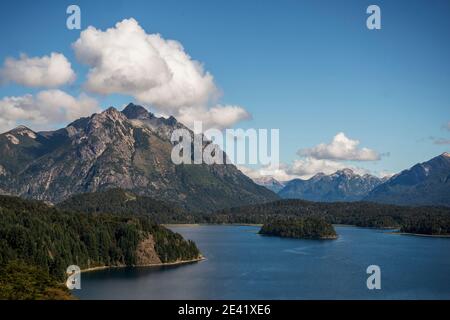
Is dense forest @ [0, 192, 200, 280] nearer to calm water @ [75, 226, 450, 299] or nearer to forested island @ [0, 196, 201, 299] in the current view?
forested island @ [0, 196, 201, 299]

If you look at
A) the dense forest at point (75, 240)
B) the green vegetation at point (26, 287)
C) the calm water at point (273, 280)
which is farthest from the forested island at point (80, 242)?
the green vegetation at point (26, 287)

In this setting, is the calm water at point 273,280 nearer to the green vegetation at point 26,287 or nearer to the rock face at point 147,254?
the rock face at point 147,254

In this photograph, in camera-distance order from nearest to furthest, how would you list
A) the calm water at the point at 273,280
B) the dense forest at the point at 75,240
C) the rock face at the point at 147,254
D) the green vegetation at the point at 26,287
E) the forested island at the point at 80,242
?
the green vegetation at the point at 26,287 < the calm water at the point at 273,280 < the forested island at the point at 80,242 < the dense forest at the point at 75,240 < the rock face at the point at 147,254

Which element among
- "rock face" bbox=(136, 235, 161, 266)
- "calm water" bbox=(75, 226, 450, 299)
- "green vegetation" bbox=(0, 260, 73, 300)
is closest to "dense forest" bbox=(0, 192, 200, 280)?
"rock face" bbox=(136, 235, 161, 266)

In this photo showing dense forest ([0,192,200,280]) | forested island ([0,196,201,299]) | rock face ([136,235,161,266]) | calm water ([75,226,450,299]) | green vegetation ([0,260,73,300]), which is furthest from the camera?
rock face ([136,235,161,266])

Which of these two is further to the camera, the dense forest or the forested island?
the dense forest

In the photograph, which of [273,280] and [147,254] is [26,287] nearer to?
[273,280]
